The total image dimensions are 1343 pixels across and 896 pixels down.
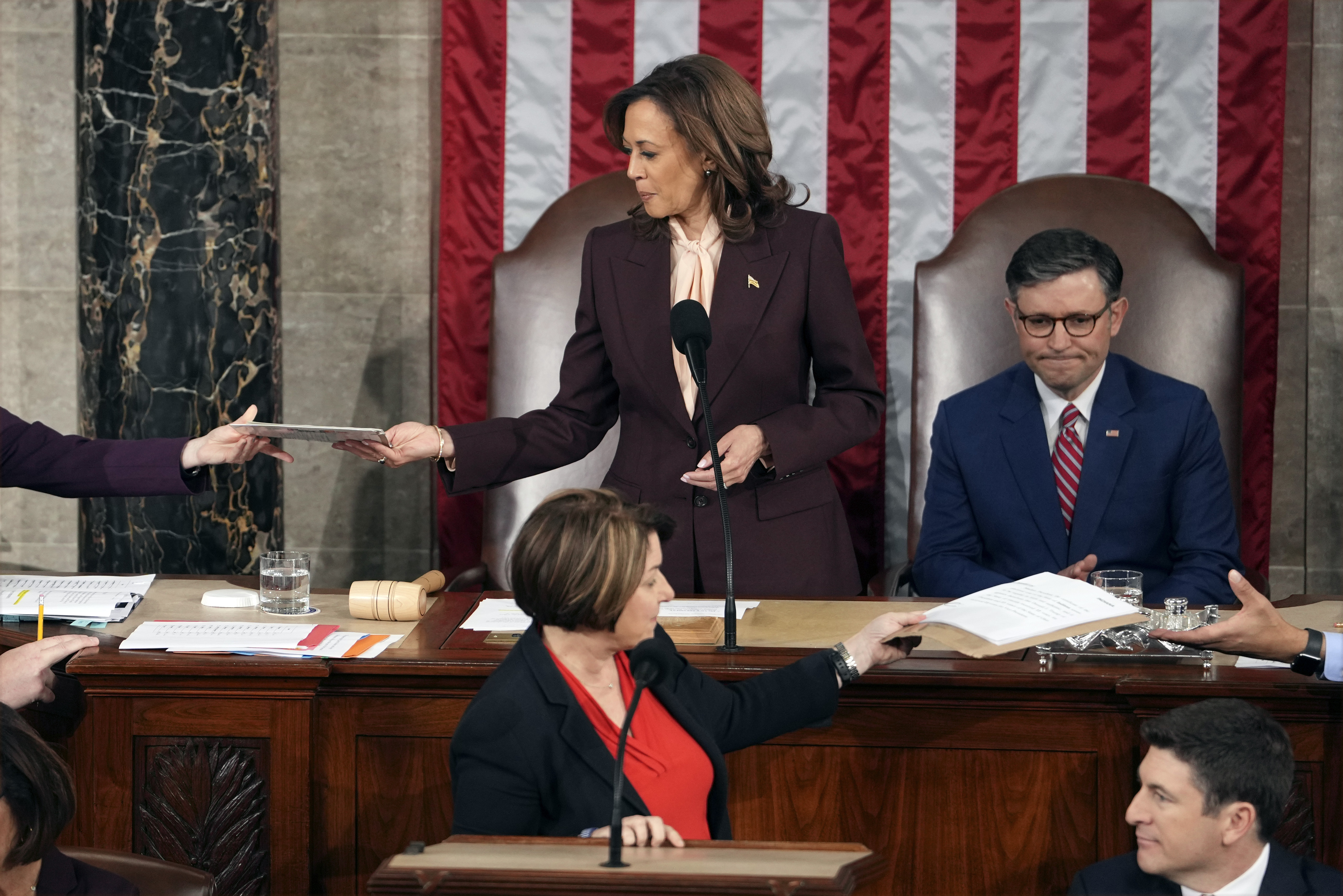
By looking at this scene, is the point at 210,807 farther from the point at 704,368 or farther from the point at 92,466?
the point at 704,368

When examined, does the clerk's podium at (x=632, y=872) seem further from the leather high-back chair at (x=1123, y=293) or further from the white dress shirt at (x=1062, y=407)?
the leather high-back chair at (x=1123, y=293)

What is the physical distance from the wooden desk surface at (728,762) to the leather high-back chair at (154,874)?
0.49m

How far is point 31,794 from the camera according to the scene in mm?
2115

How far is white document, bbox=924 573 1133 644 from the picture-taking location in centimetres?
245

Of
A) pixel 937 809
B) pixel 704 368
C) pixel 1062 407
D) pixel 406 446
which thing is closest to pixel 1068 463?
pixel 1062 407

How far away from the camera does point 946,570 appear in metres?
3.67

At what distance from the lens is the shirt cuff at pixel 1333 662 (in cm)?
263

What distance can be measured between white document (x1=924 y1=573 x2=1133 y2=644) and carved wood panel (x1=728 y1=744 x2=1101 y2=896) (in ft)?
0.97

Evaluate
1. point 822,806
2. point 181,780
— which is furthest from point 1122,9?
point 181,780

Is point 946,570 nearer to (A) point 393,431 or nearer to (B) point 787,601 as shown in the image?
(B) point 787,601

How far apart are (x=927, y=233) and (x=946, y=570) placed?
4.71 ft

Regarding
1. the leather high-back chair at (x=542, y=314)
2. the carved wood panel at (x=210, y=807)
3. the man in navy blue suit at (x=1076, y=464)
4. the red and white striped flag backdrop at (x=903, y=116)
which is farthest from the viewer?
the red and white striped flag backdrop at (x=903, y=116)

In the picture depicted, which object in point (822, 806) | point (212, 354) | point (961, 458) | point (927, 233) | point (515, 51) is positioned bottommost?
point (822, 806)

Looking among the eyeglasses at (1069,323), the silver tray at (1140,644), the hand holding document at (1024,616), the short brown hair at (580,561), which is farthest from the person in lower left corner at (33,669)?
the eyeglasses at (1069,323)
